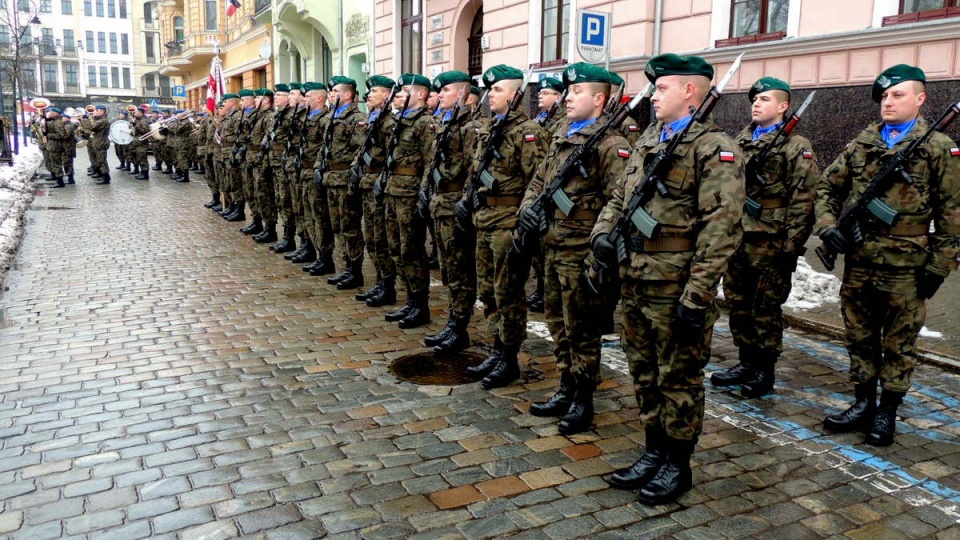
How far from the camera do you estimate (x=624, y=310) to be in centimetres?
374

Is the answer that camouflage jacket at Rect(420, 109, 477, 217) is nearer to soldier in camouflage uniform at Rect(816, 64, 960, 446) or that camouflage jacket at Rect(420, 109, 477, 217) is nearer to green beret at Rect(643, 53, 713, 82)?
green beret at Rect(643, 53, 713, 82)

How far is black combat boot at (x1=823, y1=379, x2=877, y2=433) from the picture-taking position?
4.39 meters

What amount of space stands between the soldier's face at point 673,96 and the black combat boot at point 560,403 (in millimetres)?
1727

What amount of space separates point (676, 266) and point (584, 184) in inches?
40.2

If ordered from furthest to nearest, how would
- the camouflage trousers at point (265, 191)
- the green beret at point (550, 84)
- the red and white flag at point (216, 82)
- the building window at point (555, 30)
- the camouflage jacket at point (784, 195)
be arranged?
the red and white flag at point (216, 82) → the building window at point (555, 30) → the camouflage trousers at point (265, 191) → the green beret at point (550, 84) → the camouflage jacket at point (784, 195)

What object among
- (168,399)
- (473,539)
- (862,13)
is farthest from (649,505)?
(862,13)

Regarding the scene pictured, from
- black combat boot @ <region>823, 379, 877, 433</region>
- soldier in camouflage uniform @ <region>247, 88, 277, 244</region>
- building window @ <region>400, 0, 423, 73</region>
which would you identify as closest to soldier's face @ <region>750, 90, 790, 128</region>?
black combat boot @ <region>823, 379, 877, 433</region>

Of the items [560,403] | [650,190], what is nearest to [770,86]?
[650,190]

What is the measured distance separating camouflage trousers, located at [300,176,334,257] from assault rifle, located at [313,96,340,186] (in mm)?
215

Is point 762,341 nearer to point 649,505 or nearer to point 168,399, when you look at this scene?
point 649,505

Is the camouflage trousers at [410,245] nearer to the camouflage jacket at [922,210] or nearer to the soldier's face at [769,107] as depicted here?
the soldier's face at [769,107]

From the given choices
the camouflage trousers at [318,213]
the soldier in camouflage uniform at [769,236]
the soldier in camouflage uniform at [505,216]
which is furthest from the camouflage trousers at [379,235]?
the soldier in camouflage uniform at [769,236]

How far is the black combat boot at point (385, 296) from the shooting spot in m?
7.36

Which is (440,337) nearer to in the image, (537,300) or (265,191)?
(537,300)
